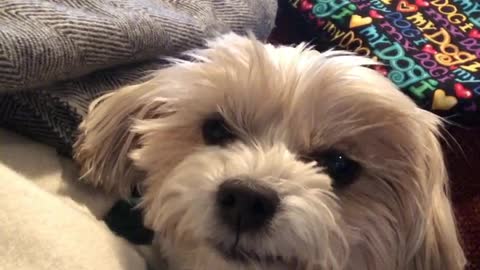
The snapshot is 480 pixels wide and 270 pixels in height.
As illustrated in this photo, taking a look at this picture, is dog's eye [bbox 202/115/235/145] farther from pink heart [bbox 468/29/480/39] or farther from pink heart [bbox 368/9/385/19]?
pink heart [bbox 468/29/480/39]

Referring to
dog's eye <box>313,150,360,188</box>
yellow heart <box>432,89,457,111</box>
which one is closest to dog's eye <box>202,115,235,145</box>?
dog's eye <box>313,150,360,188</box>

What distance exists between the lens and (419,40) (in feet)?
4.50

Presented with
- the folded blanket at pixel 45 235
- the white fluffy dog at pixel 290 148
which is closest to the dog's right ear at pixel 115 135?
the white fluffy dog at pixel 290 148

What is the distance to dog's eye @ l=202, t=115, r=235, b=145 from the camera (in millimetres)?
→ 997

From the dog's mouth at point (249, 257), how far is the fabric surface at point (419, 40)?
0.46 m

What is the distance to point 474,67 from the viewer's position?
129cm

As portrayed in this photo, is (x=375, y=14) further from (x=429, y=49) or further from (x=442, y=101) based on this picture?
(x=442, y=101)

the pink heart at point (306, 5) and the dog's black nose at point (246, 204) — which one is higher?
the dog's black nose at point (246, 204)

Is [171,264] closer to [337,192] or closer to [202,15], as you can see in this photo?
[337,192]

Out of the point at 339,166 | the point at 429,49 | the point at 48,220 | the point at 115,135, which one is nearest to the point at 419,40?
the point at 429,49

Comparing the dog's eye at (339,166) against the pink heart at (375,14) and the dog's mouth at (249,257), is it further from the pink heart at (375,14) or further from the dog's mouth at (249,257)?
the pink heart at (375,14)

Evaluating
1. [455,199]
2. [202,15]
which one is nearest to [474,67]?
[455,199]

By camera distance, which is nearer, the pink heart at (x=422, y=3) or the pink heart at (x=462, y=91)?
the pink heart at (x=462, y=91)

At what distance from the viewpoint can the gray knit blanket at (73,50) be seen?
0.87m
